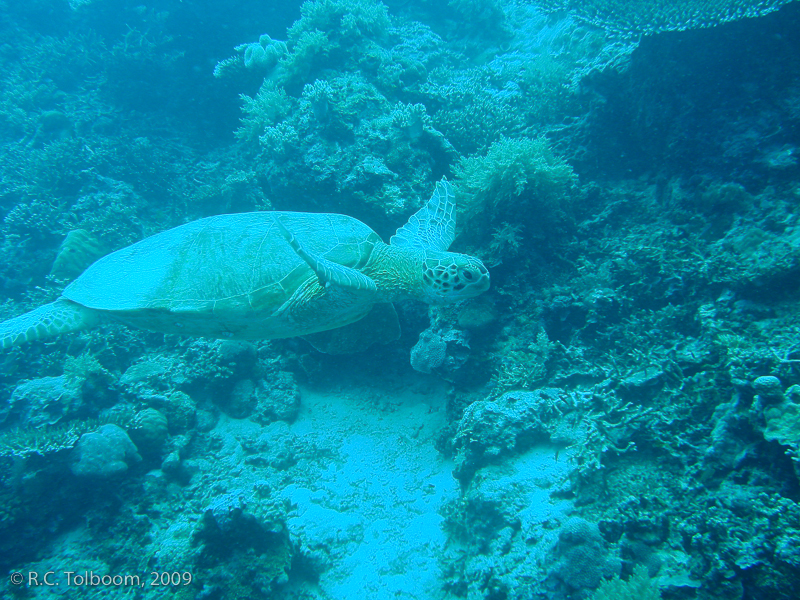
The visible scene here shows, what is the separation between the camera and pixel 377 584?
281 cm

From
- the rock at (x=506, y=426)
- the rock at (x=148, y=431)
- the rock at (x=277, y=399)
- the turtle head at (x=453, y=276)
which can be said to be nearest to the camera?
the rock at (x=506, y=426)

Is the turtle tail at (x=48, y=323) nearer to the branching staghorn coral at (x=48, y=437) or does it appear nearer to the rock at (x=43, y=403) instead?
the rock at (x=43, y=403)

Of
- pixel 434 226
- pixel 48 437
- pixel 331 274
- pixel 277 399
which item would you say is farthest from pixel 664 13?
pixel 48 437

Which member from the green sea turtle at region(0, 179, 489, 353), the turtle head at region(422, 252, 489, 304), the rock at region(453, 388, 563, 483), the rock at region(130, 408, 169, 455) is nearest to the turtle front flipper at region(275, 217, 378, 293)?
the green sea turtle at region(0, 179, 489, 353)

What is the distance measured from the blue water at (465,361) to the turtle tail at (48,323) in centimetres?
3

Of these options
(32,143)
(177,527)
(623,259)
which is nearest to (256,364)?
(177,527)

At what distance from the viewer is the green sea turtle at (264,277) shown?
3.00 metres

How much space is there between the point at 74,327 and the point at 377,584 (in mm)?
4284

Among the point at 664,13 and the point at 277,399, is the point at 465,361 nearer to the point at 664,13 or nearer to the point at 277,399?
the point at 277,399

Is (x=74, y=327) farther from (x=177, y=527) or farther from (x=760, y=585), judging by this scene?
(x=760, y=585)

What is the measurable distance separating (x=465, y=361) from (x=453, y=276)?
0.96 m

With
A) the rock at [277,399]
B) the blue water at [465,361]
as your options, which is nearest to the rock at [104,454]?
the blue water at [465,361]

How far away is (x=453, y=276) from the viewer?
112 inches

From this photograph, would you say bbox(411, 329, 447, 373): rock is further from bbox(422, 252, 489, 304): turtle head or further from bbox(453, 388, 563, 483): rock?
bbox(453, 388, 563, 483): rock
